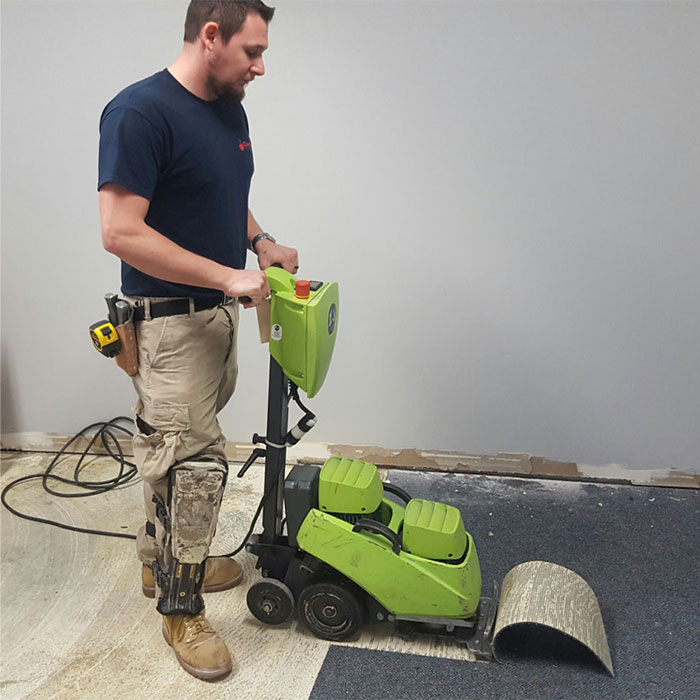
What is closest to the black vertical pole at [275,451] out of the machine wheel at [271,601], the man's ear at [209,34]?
the machine wheel at [271,601]

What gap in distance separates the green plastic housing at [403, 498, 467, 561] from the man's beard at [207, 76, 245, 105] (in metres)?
1.10

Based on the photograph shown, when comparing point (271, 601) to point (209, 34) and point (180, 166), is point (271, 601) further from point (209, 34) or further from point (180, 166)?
point (209, 34)

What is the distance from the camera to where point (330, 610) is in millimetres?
2027

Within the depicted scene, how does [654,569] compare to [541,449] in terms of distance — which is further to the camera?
[541,449]

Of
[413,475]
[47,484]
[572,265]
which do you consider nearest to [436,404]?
[413,475]

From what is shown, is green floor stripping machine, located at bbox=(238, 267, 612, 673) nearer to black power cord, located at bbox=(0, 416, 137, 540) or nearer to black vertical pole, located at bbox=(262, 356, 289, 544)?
black vertical pole, located at bbox=(262, 356, 289, 544)

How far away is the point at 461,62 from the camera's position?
265cm

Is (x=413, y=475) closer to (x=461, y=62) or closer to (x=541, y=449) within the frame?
(x=541, y=449)

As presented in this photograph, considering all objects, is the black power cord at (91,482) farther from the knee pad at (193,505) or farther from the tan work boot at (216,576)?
the knee pad at (193,505)

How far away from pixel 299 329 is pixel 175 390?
1.15 feet

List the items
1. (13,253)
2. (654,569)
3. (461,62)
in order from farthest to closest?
1. (13,253)
2. (461,62)
3. (654,569)

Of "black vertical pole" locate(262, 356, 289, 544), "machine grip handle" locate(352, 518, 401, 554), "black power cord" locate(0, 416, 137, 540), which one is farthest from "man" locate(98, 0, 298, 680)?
"black power cord" locate(0, 416, 137, 540)

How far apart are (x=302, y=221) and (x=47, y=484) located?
1.37 m

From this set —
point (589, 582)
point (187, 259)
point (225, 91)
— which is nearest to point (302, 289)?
point (187, 259)
